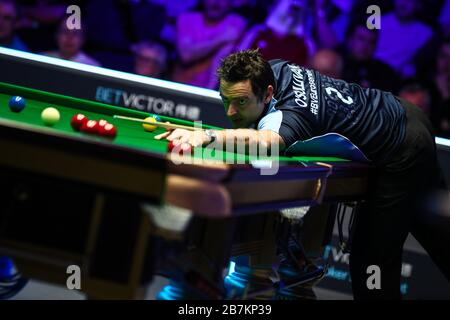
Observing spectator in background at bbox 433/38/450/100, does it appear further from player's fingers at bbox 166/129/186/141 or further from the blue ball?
the blue ball

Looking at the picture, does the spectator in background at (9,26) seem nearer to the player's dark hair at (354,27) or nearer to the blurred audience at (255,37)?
the blurred audience at (255,37)

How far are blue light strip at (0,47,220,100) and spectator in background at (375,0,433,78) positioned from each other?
1.25 metres

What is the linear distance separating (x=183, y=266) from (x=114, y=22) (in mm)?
3759

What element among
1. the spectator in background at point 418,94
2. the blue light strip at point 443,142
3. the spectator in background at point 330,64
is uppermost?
the spectator in background at point 330,64

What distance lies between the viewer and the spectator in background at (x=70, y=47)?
582 centimetres

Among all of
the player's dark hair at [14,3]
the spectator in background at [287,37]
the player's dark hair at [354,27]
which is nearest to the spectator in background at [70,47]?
the player's dark hair at [14,3]

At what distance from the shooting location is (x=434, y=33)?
5383 mm

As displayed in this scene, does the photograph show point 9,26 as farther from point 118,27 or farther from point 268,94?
point 268,94

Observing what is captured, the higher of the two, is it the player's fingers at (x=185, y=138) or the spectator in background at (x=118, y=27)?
the player's fingers at (x=185, y=138)

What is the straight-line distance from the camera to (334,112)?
135 inches

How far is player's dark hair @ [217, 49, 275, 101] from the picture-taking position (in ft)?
10.6

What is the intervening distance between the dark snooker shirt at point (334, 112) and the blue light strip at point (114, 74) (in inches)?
73.8

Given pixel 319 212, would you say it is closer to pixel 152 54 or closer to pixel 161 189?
pixel 161 189

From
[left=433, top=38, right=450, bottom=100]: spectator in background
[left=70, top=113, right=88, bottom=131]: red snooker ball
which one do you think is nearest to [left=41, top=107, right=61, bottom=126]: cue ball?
[left=70, top=113, right=88, bottom=131]: red snooker ball
